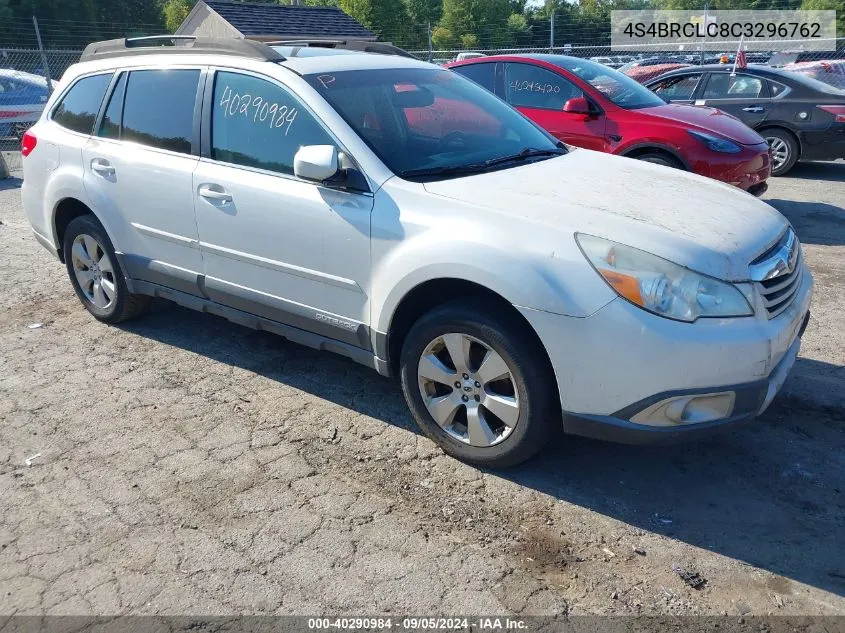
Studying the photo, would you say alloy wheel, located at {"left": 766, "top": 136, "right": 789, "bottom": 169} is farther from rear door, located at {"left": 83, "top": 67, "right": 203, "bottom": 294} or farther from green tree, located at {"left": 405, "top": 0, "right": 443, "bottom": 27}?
green tree, located at {"left": 405, "top": 0, "right": 443, "bottom": 27}

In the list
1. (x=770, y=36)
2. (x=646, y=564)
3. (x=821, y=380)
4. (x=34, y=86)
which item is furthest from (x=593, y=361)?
(x=770, y=36)

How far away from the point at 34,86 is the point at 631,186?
16.7 meters

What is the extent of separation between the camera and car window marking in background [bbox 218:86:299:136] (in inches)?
158

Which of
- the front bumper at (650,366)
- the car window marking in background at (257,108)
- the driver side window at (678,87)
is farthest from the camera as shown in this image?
the driver side window at (678,87)

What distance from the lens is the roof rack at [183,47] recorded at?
13.9 feet

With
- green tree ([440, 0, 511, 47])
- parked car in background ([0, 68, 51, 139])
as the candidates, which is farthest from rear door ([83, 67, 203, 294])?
green tree ([440, 0, 511, 47])

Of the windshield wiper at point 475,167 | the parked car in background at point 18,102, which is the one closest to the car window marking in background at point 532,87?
the windshield wiper at point 475,167

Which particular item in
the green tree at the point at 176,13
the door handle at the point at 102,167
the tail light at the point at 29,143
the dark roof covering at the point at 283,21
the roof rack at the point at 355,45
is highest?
the green tree at the point at 176,13

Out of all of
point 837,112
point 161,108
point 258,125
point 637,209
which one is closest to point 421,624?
point 637,209

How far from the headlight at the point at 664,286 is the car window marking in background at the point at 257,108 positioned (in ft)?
5.97

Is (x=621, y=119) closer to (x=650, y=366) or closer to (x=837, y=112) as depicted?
(x=837, y=112)

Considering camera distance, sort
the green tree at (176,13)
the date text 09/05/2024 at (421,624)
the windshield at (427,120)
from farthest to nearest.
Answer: the green tree at (176,13) → the windshield at (427,120) → the date text 09/05/2024 at (421,624)

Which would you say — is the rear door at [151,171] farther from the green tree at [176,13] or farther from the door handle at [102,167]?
the green tree at [176,13]

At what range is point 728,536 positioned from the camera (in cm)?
312
